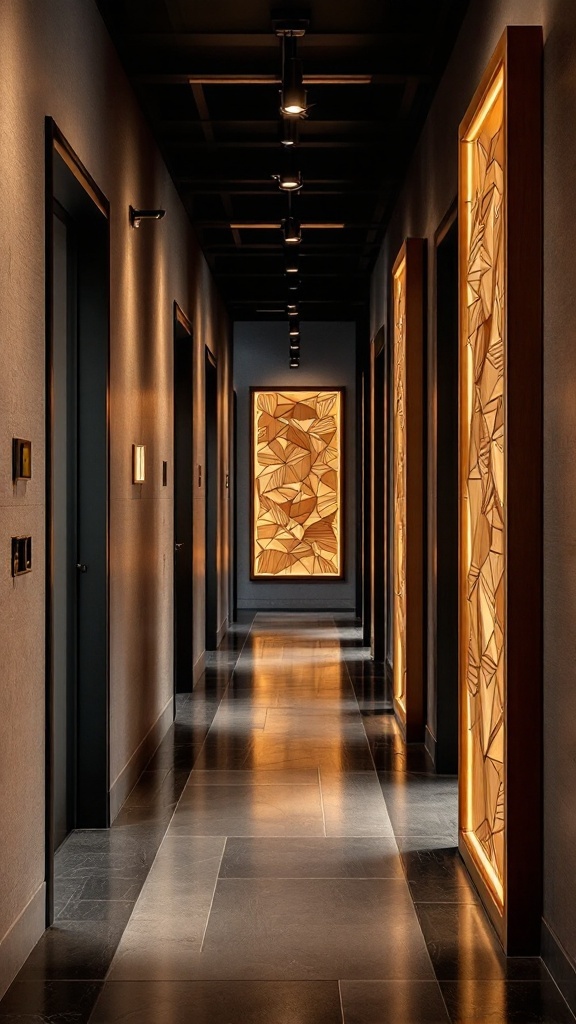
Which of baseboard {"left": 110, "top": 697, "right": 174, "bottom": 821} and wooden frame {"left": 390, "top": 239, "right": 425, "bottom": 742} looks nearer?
baseboard {"left": 110, "top": 697, "right": 174, "bottom": 821}

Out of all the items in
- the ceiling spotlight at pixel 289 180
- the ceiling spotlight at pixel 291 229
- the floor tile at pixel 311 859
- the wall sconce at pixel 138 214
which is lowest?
the floor tile at pixel 311 859

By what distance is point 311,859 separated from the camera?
4.02 m

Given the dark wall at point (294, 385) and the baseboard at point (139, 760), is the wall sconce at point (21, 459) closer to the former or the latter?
the baseboard at point (139, 760)

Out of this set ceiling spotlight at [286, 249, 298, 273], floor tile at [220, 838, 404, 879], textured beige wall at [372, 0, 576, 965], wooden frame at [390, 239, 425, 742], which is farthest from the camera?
ceiling spotlight at [286, 249, 298, 273]

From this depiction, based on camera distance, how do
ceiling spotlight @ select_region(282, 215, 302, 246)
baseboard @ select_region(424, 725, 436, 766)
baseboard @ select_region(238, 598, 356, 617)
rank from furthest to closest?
baseboard @ select_region(238, 598, 356, 617) → ceiling spotlight @ select_region(282, 215, 302, 246) → baseboard @ select_region(424, 725, 436, 766)

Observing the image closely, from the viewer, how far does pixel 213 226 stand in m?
7.48

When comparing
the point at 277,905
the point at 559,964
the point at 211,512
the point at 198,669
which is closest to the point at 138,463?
the point at 277,905

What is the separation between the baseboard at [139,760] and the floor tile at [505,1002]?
6.38ft

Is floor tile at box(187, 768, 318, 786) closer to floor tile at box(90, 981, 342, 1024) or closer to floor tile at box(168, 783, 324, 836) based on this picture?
floor tile at box(168, 783, 324, 836)

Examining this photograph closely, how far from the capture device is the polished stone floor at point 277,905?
2854 mm

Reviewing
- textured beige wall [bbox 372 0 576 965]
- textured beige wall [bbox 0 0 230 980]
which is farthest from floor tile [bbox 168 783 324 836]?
textured beige wall [bbox 372 0 576 965]

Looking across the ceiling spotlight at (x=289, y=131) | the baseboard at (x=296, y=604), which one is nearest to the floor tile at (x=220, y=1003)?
the ceiling spotlight at (x=289, y=131)

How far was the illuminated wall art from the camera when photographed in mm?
13344

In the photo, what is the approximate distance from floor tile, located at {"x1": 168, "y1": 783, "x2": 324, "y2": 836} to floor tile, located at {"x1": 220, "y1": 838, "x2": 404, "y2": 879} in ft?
0.45
